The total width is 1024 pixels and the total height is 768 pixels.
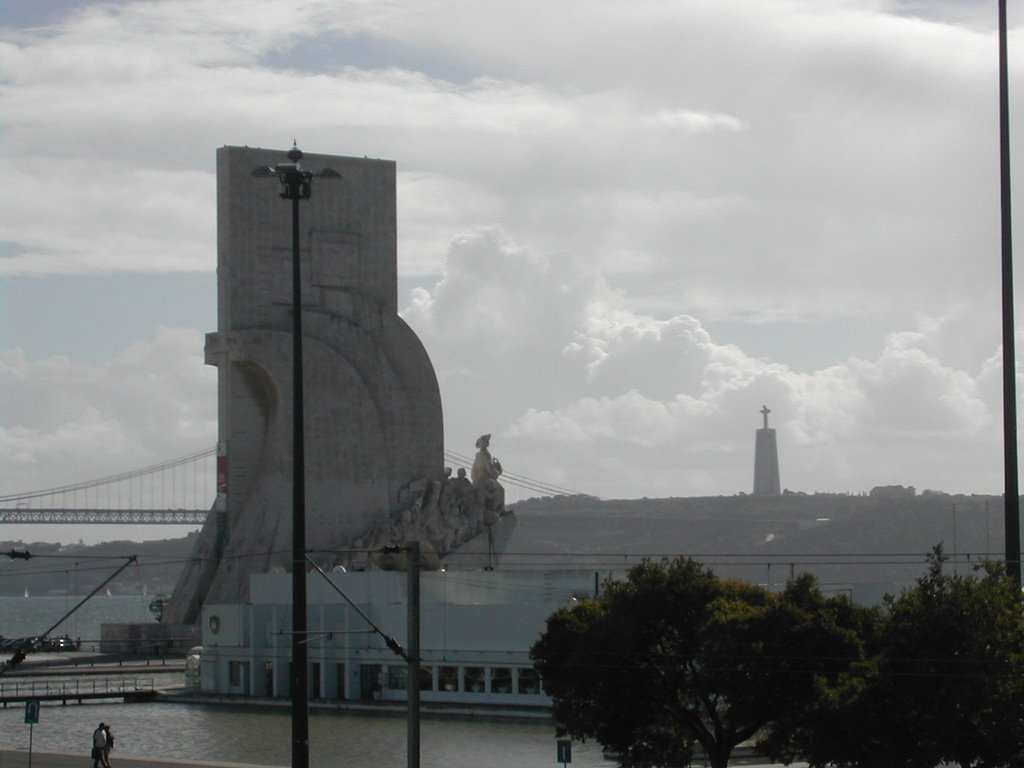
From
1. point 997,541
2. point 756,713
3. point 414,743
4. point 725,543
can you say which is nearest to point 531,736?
point 756,713

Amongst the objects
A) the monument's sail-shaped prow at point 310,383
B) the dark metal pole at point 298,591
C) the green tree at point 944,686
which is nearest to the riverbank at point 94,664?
the monument's sail-shaped prow at point 310,383

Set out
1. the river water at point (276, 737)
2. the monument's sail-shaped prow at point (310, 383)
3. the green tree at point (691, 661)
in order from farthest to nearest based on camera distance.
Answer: the monument's sail-shaped prow at point (310, 383), the river water at point (276, 737), the green tree at point (691, 661)

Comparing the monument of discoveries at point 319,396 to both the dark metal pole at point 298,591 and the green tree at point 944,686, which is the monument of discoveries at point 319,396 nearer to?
the dark metal pole at point 298,591

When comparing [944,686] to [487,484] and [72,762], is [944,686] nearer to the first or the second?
[72,762]

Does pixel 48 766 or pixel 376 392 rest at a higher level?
pixel 376 392

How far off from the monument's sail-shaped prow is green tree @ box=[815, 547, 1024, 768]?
43918 mm

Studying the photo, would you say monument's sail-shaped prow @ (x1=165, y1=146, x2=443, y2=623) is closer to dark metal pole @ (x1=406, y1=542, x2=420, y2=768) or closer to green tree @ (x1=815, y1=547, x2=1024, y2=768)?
dark metal pole @ (x1=406, y1=542, x2=420, y2=768)

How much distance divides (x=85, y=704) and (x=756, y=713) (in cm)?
3085

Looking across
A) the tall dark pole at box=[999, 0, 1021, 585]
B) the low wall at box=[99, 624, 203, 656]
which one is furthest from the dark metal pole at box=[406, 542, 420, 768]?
the low wall at box=[99, 624, 203, 656]

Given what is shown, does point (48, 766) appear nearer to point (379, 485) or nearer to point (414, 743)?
point (414, 743)

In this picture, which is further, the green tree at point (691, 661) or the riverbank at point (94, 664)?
the riverbank at point (94, 664)

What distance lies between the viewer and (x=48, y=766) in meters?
29.4

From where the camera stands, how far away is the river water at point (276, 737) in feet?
112

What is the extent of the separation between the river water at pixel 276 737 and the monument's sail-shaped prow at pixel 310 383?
15.9m
